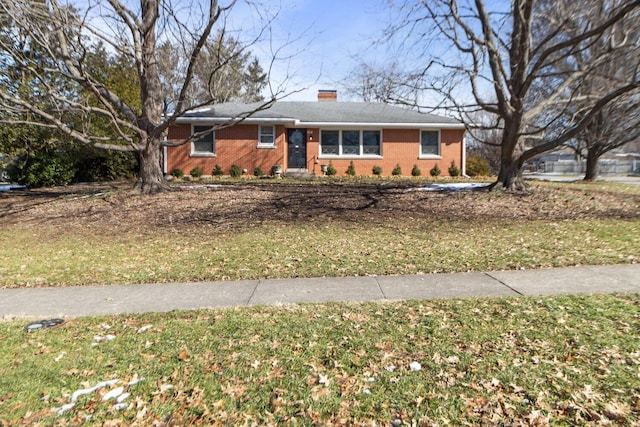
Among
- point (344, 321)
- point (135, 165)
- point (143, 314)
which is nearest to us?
point (344, 321)

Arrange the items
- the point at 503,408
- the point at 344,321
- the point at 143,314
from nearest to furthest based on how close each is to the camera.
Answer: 1. the point at 503,408
2. the point at 344,321
3. the point at 143,314

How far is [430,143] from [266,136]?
9.61 m

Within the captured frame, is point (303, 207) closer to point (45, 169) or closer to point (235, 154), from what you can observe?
point (235, 154)

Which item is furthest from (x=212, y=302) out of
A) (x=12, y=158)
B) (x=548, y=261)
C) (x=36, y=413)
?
(x=12, y=158)

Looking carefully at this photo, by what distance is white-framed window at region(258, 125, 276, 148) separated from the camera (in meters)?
22.4

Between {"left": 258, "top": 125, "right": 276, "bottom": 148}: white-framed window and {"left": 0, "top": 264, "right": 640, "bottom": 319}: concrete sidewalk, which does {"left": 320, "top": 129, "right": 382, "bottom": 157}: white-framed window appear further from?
{"left": 0, "top": 264, "right": 640, "bottom": 319}: concrete sidewalk

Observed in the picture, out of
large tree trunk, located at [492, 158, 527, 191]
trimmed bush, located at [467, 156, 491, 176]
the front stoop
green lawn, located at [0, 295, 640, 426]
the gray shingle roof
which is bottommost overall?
green lawn, located at [0, 295, 640, 426]

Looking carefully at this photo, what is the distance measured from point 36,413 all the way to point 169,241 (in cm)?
583

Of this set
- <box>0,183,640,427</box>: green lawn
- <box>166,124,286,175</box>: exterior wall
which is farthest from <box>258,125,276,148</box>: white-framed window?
<box>0,183,640,427</box>: green lawn

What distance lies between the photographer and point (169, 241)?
8547 millimetres

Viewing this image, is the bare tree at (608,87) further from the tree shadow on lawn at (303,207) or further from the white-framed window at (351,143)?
the white-framed window at (351,143)

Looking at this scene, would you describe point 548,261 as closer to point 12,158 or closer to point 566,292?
point 566,292

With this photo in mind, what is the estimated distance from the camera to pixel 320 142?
2334 centimetres

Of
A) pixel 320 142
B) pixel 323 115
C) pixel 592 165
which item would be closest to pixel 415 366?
pixel 320 142
